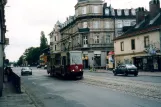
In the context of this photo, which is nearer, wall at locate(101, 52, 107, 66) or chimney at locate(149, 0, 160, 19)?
chimney at locate(149, 0, 160, 19)

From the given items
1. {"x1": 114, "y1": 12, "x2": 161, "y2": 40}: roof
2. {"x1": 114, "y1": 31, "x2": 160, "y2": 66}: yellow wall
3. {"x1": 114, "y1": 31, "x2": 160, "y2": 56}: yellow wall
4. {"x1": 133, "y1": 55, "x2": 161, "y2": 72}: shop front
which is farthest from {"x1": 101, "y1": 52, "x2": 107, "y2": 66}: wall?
A: {"x1": 133, "y1": 55, "x2": 161, "y2": 72}: shop front

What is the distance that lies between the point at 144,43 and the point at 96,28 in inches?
1036

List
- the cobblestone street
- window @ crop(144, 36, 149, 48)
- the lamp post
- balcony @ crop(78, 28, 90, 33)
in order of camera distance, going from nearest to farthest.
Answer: the cobblestone street → the lamp post → window @ crop(144, 36, 149, 48) → balcony @ crop(78, 28, 90, 33)

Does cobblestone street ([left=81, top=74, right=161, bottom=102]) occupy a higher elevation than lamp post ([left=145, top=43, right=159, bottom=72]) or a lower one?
lower

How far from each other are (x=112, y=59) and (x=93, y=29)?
50.9ft

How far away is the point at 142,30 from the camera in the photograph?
47.3 metres

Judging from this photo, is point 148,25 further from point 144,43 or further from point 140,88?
point 140,88

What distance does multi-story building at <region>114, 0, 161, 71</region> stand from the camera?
42719 millimetres

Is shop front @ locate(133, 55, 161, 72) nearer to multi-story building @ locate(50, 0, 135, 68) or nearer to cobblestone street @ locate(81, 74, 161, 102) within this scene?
multi-story building @ locate(50, 0, 135, 68)

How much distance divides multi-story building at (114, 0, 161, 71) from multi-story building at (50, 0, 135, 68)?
12.9 meters

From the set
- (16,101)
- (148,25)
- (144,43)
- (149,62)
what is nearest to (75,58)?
(16,101)

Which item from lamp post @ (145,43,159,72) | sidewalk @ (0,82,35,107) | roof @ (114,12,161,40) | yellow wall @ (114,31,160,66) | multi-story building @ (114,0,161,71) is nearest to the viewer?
sidewalk @ (0,82,35,107)

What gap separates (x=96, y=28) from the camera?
71.2 m

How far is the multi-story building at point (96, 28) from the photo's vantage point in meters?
69.4
